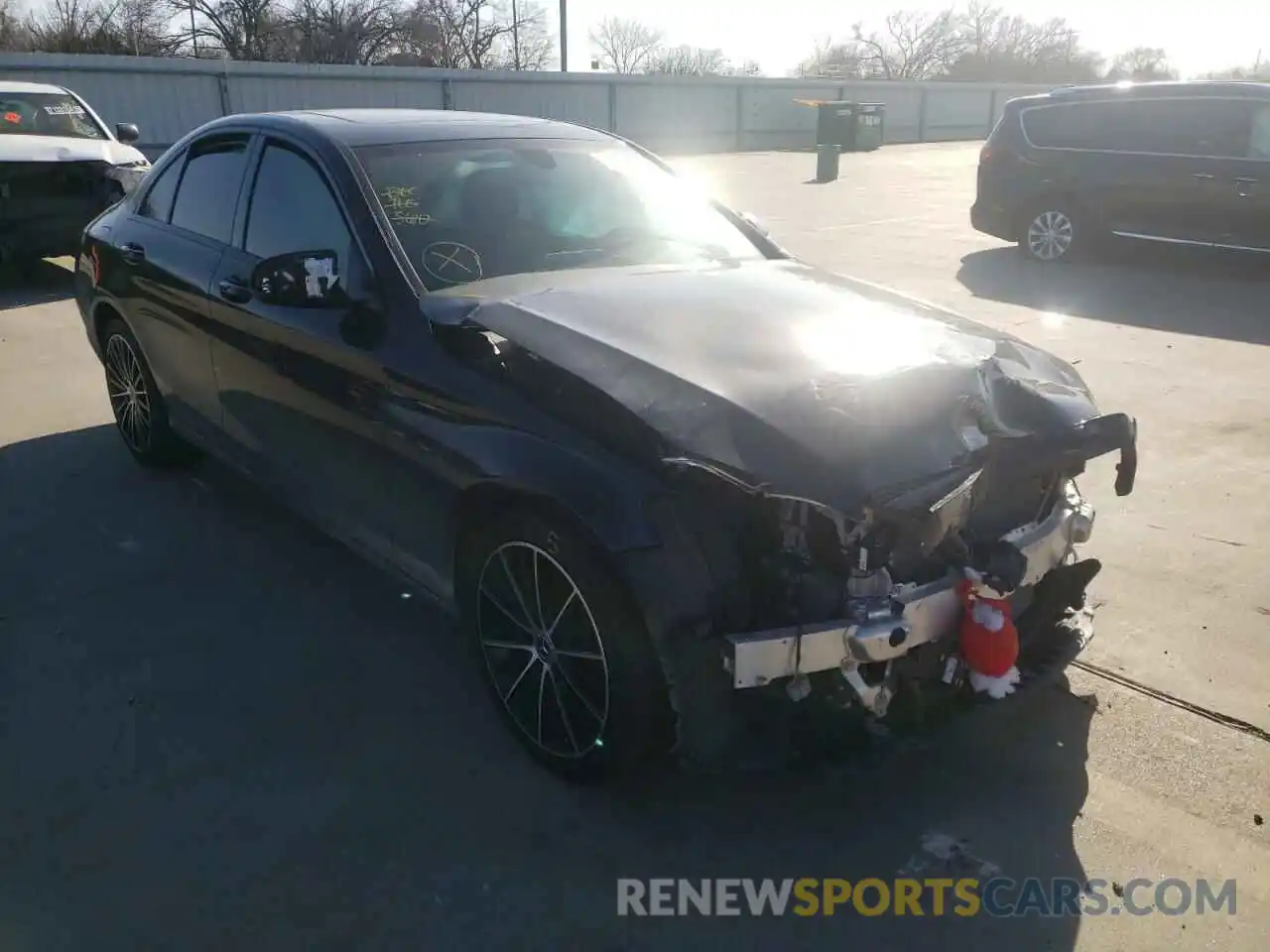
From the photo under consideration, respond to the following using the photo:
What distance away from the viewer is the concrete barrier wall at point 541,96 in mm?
22094

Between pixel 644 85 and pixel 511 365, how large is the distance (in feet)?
101

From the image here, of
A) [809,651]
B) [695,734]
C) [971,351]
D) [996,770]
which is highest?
[971,351]

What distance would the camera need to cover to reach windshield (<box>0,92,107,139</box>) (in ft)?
33.3

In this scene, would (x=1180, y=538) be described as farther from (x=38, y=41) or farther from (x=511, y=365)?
(x=38, y=41)

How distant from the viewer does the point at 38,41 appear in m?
43.8

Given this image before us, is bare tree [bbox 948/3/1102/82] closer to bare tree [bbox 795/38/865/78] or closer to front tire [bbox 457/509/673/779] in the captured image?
bare tree [bbox 795/38/865/78]

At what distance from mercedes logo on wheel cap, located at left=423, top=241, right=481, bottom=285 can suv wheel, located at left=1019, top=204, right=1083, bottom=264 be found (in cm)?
931

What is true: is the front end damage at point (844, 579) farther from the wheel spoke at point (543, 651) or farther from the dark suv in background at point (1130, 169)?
the dark suv in background at point (1130, 169)

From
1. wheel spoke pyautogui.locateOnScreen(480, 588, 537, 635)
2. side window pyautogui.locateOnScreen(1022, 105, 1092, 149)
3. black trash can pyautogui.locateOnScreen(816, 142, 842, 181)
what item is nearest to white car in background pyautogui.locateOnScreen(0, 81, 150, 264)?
wheel spoke pyautogui.locateOnScreen(480, 588, 537, 635)

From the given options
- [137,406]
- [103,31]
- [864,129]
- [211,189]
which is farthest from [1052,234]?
[103,31]

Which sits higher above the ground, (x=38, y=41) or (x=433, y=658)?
(x=38, y=41)

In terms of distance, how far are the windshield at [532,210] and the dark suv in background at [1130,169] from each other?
7.83m

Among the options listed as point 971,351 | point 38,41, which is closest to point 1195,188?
point 971,351

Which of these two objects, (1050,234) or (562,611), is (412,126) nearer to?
(562,611)
